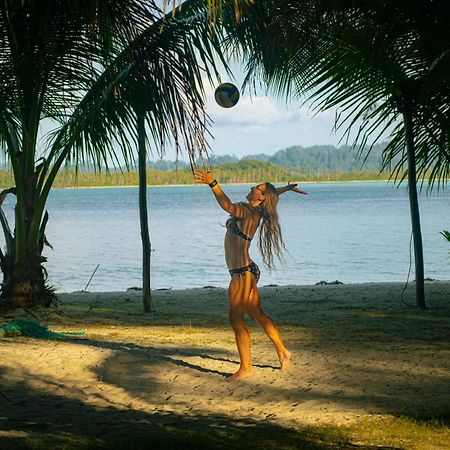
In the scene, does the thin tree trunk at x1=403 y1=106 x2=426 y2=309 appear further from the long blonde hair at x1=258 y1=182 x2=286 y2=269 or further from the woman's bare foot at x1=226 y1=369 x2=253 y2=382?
the woman's bare foot at x1=226 y1=369 x2=253 y2=382

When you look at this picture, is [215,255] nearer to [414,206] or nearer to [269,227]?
[414,206]

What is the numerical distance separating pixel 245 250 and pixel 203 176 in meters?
0.72

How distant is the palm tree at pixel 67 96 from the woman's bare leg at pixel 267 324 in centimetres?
157

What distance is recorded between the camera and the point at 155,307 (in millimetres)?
13359

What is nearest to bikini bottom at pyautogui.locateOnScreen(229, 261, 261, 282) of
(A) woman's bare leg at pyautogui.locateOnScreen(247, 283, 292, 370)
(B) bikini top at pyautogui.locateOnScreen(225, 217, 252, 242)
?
(A) woman's bare leg at pyautogui.locateOnScreen(247, 283, 292, 370)

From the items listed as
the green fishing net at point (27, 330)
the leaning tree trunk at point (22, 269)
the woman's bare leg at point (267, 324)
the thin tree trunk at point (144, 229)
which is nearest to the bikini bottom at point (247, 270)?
the woman's bare leg at point (267, 324)

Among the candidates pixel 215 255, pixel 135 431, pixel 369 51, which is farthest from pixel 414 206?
pixel 215 255

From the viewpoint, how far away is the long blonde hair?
7.73 m

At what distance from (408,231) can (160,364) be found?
124ft

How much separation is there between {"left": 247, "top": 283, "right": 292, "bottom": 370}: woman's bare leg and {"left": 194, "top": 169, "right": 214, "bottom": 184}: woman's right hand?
95 cm

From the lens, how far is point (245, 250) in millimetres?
7562

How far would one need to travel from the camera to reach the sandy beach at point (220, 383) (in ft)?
19.7

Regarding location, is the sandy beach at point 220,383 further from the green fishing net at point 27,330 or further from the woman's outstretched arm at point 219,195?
the woman's outstretched arm at point 219,195

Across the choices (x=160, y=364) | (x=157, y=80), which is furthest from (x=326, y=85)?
(x=160, y=364)
